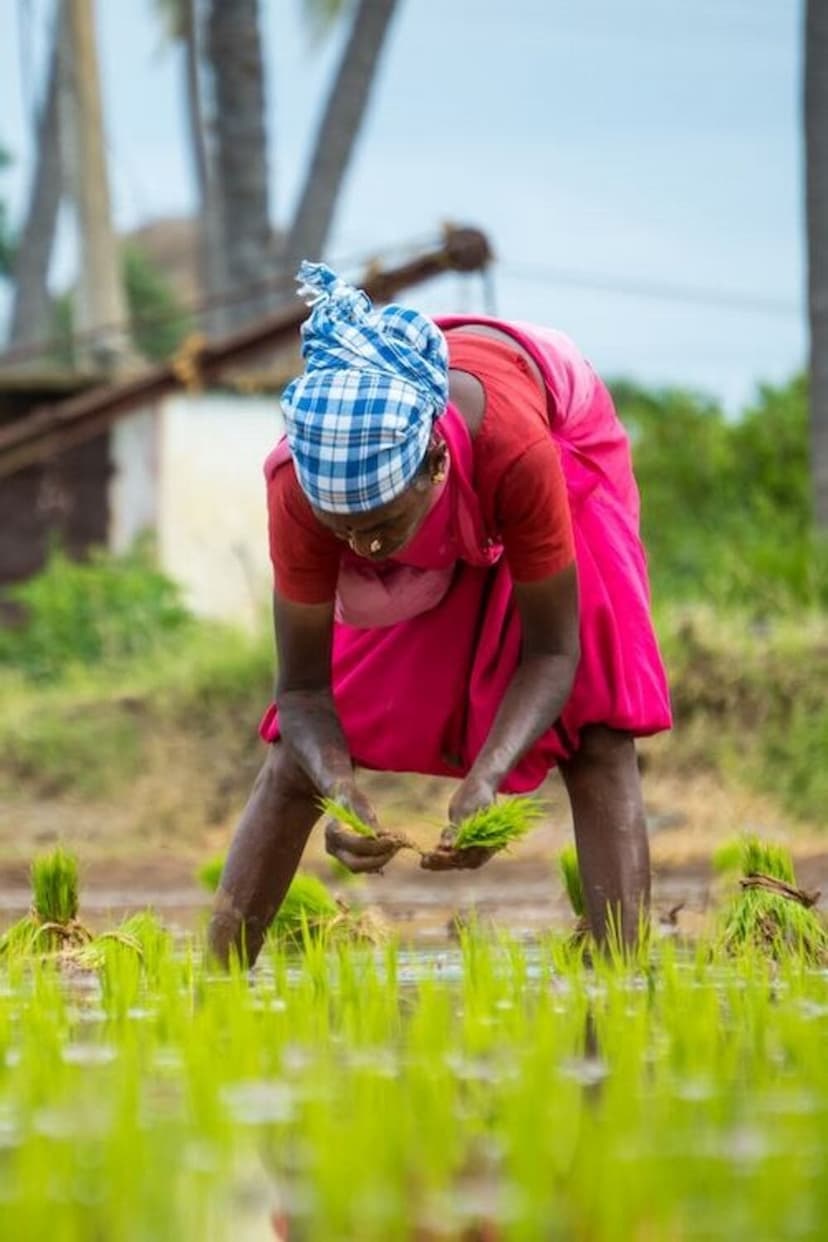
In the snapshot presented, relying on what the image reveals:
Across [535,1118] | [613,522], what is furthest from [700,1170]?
[613,522]

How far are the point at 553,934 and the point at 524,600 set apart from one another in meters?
0.88

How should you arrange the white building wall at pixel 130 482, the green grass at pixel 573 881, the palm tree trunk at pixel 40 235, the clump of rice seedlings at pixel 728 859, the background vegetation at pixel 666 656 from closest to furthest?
the green grass at pixel 573 881, the clump of rice seedlings at pixel 728 859, the background vegetation at pixel 666 656, the white building wall at pixel 130 482, the palm tree trunk at pixel 40 235

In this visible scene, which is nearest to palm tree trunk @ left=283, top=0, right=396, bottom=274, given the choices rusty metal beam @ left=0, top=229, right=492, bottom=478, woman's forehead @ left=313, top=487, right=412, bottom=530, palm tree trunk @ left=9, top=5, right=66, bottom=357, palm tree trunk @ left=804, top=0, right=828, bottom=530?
rusty metal beam @ left=0, top=229, right=492, bottom=478

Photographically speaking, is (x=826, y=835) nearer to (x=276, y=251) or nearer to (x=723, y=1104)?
(x=723, y=1104)

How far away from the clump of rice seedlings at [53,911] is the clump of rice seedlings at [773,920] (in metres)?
1.35

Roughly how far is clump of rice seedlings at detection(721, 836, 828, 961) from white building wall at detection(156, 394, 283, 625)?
10231 mm

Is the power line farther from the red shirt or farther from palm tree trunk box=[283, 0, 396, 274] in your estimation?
the red shirt

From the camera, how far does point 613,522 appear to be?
482 cm

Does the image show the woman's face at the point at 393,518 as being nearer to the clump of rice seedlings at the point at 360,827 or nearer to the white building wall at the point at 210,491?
the clump of rice seedlings at the point at 360,827

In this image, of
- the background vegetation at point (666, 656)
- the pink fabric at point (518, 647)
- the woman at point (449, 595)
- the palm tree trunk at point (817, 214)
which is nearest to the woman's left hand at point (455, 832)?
the woman at point (449, 595)

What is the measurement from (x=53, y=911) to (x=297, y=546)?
1224mm

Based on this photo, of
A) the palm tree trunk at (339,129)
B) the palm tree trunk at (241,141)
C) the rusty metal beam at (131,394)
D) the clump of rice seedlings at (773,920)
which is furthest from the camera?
the palm tree trunk at (241,141)

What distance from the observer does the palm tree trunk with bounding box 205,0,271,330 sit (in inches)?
757

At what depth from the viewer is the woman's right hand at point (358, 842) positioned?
14.2ft
